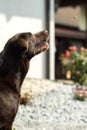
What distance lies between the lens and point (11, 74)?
6.65m

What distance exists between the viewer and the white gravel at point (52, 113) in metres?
8.33

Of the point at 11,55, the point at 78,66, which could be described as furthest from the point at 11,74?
the point at 78,66

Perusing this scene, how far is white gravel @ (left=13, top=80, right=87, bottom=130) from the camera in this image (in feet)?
27.3

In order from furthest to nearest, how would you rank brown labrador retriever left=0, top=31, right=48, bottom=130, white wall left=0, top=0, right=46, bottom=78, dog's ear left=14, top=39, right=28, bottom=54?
white wall left=0, top=0, right=46, bottom=78
dog's ear left=14, top=39, right=28, bottom=54
brown labrador retriever left=0, top=31, right=48, bottom=130

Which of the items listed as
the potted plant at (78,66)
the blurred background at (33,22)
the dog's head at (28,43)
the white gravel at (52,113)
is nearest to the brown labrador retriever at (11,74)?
the dog's head at (28,43)

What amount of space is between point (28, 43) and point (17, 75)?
52cm

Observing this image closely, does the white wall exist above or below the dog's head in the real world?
below

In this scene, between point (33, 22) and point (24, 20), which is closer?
point (24, 20)

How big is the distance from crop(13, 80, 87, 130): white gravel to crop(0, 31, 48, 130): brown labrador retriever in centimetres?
167

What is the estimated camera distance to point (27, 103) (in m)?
9.80

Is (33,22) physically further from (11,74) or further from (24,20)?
(11,74)

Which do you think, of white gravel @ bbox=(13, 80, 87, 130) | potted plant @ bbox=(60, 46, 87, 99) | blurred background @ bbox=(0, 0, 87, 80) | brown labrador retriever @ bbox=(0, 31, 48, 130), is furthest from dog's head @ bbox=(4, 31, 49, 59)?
potted plant @ bbox=(60, 46, 87, 99)

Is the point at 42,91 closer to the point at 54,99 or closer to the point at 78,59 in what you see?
the point at 54,99

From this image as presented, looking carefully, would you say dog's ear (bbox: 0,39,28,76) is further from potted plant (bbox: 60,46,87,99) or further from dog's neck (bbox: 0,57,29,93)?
potted plant (bbox: 60,46,87,99)
